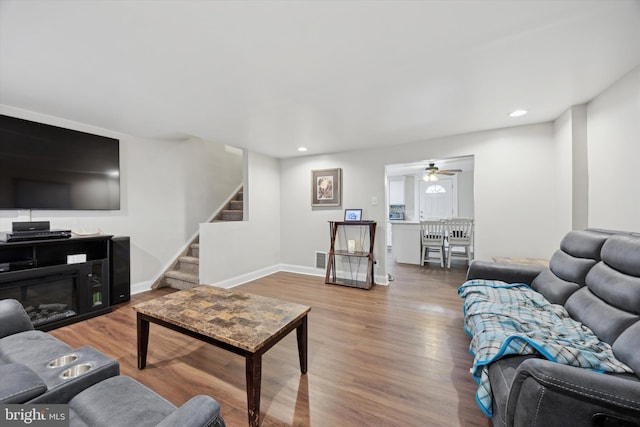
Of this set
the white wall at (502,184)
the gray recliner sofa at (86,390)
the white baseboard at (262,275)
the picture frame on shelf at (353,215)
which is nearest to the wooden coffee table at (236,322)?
the gray recliner sofa at (86,390)

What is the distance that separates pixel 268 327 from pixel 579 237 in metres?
2.35

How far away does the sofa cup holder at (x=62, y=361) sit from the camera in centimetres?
110

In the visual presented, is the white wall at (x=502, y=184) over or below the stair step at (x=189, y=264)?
over

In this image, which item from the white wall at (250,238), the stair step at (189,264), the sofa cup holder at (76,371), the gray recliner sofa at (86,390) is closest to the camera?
the gray recliner sofa at (86,390)

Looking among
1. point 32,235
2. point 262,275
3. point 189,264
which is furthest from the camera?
point 262,275

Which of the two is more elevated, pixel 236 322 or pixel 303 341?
pixel 236 322

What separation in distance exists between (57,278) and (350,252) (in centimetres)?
347

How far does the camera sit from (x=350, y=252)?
4.07m

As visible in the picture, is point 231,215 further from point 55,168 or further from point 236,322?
point 236,322

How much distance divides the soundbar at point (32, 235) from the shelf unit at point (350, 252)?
10.5ft

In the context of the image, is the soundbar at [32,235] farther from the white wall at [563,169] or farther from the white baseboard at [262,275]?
the white wall at [563,169]

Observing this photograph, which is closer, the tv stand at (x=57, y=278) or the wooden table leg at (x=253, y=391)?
the wooden table leg at (x=253, y=391)

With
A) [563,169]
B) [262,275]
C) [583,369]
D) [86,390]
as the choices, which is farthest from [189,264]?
[563,169]

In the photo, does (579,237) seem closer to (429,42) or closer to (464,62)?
(464,62)
